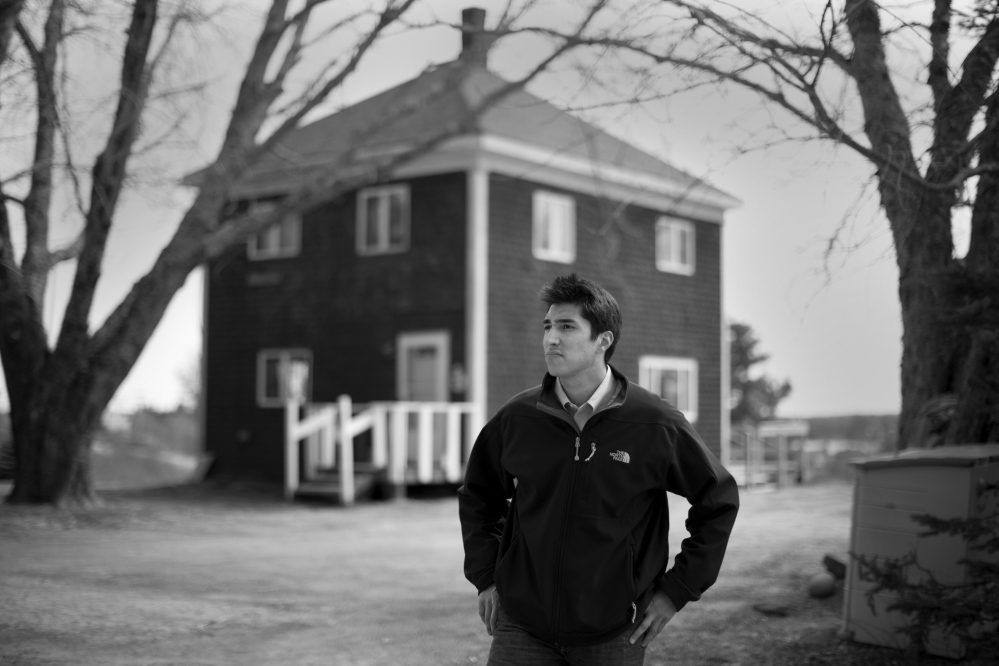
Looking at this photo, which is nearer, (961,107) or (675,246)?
(961,107)

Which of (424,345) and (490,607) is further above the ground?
(424,345)

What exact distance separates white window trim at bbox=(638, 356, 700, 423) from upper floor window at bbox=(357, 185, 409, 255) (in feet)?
18.1

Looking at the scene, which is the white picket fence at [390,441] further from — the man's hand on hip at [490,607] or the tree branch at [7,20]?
the man's hand on hip at [490,607]

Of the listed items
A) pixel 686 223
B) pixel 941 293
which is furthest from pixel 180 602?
pixel 686 223

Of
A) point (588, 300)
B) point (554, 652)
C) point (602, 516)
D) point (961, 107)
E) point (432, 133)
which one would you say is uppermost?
point (432, 133)

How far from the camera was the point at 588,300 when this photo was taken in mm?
3559

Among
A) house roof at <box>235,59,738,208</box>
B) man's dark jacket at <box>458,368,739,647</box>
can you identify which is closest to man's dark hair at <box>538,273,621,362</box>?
man's dark jacket at <box>458,368,739,647</box>

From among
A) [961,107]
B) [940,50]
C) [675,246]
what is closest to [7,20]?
[940,50]

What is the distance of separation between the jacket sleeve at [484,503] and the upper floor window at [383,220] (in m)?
17.4

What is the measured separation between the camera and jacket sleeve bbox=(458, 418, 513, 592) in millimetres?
3621

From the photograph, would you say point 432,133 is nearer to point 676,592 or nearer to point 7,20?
point 7,20

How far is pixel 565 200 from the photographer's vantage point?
21.8 meters

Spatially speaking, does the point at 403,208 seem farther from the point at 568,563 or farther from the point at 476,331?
the point at 568,563

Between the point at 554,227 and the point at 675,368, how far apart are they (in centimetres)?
459
